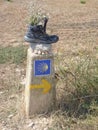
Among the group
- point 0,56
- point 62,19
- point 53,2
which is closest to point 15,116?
point 0,56

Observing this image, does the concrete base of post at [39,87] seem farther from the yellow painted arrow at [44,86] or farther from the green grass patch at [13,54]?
the green grass patch at [13,54]

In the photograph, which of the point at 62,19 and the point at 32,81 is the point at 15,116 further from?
the point at 62,19

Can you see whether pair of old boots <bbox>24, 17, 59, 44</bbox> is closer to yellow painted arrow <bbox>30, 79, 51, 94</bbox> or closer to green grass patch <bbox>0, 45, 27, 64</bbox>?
yellow painted arrow <bbox>30, 79, 51, 94</bbox>

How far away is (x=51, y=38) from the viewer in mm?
3434

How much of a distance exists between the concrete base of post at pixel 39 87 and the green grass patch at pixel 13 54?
5.82 feet

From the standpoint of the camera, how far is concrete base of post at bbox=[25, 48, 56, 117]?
11.1 ft

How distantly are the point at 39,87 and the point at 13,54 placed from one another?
2.11 metres

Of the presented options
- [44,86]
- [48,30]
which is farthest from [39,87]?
[48,30]

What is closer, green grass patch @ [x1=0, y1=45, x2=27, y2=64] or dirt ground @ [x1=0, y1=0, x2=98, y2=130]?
dirt ground @ [x1=0, y1=0, x2=98, y2=130]

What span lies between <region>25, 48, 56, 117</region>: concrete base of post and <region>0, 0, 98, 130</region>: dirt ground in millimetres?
128

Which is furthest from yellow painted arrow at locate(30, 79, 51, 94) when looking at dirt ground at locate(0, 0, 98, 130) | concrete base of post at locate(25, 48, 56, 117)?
dirt ground at locate(0, 0, 98, 130)

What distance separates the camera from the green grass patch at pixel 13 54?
525cm

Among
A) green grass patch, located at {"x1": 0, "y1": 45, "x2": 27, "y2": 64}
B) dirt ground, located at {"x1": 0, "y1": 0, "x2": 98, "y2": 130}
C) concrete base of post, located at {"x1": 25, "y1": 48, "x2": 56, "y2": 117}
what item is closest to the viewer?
concrete base of post, located at {"x1": 25, "y1": 48, "x2": 56, "y2": 117}

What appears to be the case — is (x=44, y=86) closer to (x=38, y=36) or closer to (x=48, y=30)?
(x=38, y=36)
